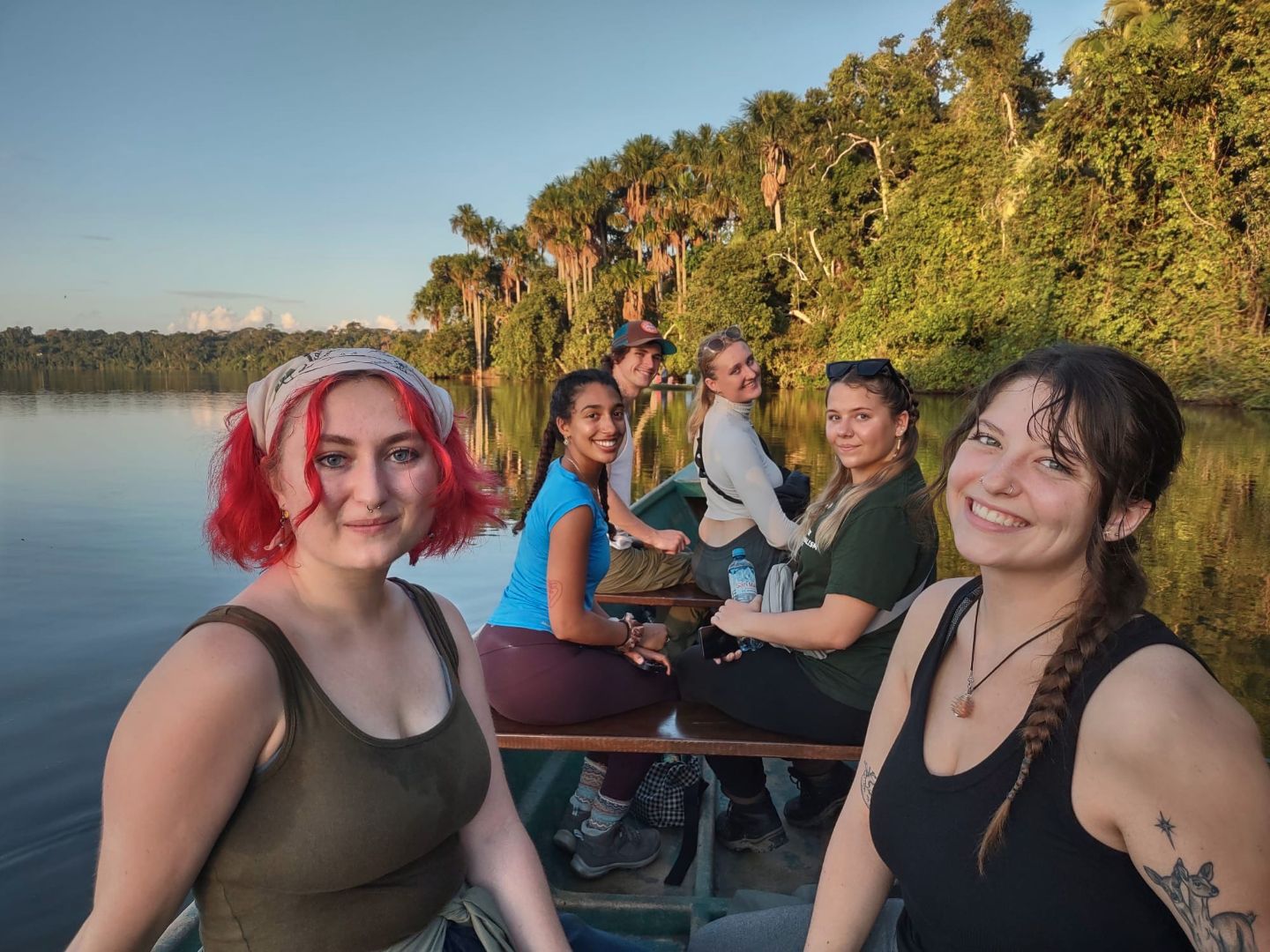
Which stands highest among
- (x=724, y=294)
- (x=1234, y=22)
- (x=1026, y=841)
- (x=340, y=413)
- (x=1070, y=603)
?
(x=1234, y=22)

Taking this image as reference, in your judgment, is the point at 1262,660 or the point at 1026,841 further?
the point at 1262,660

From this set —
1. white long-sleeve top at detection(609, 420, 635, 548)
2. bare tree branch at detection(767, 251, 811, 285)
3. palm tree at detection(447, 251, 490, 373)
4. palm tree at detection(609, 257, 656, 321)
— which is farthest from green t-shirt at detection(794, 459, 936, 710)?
palm tree at detection(447, 251, 490, 373)

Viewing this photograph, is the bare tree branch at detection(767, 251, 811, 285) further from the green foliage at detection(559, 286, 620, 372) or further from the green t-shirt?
the green t-shirt

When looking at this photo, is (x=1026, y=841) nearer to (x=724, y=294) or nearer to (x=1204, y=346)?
(x=1204, y=346)

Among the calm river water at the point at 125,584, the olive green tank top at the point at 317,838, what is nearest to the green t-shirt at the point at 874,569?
the olive green tank top at the point at 317,838

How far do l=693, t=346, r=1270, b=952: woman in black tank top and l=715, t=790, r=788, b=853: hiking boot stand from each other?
1304 millimetres

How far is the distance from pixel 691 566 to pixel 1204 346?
64.3 feet

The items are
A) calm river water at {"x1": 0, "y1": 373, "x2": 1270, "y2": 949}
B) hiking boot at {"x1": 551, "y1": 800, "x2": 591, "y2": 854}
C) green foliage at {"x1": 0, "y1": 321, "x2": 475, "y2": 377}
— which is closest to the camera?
hiking boot at {"x1": 551, "y1": 800, "x2": 591, "y2": 854}

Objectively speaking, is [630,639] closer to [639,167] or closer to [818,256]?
[818,256]

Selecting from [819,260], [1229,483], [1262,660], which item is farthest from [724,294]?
[1262,660]

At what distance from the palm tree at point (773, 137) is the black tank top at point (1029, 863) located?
37130 mm

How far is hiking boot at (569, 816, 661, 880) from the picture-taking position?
2779mm

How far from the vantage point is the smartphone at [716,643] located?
9.19 feet

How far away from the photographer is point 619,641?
2.79 meters
